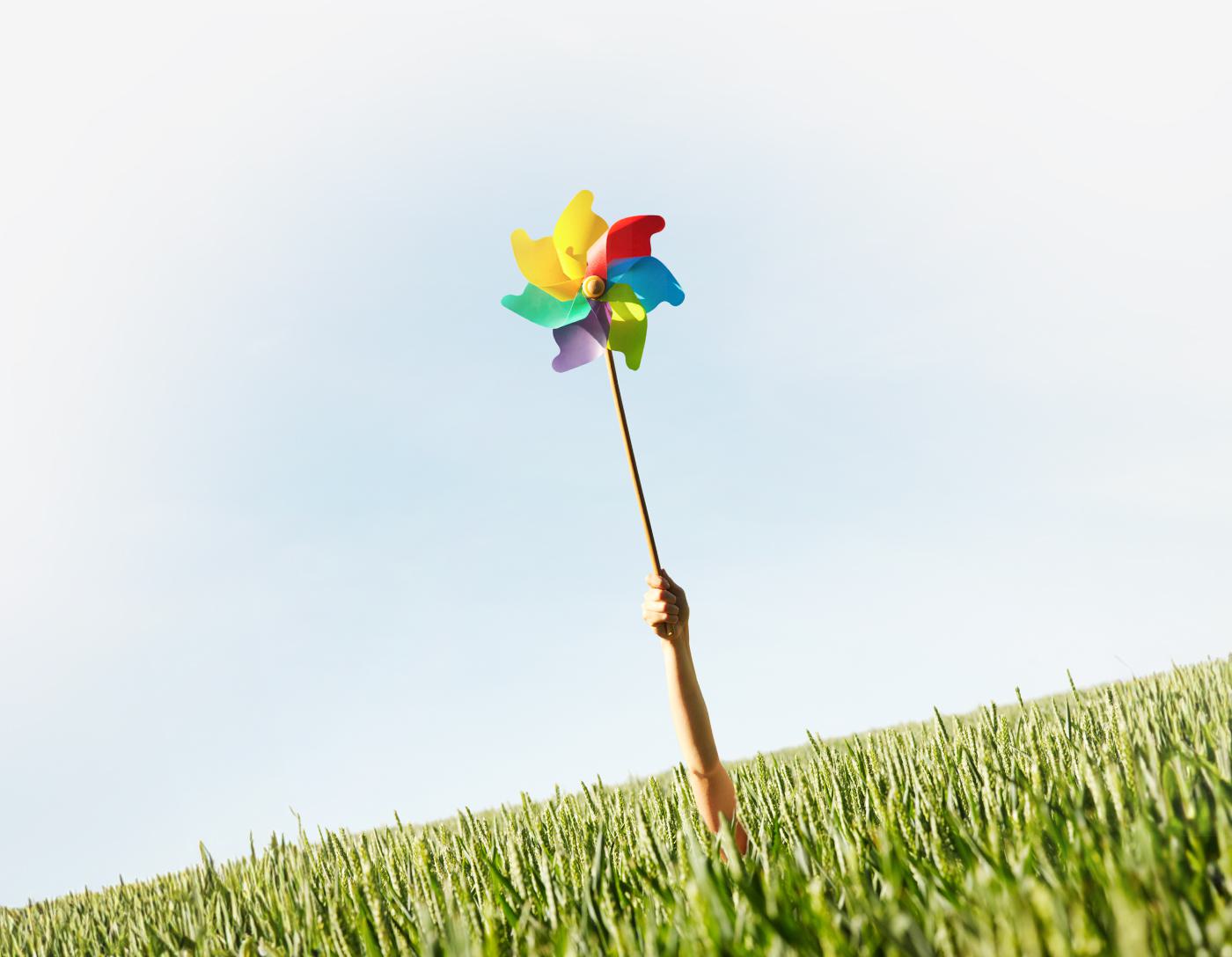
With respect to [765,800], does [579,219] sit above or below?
above

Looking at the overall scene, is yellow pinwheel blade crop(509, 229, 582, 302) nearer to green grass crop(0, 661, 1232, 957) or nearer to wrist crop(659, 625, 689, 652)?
wrist crop(659, 625, 689, 652)

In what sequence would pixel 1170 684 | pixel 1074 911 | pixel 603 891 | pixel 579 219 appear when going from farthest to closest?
pixel 1170 684 < pixel 579 219 < pixel 603 891 < pixel 1074 911

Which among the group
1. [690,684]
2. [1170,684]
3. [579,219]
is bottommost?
[1170,684]

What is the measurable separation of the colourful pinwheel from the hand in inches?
30.5

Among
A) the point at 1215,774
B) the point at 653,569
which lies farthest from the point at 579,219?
the point at 1215,774

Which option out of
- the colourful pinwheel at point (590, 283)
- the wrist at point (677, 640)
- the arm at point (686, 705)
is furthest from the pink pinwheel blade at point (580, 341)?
the wrist at point (677, 640)

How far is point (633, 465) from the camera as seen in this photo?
2.48 metres

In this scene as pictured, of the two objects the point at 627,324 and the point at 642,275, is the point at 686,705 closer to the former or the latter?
the point at 627,324

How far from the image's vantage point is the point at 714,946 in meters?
1.08

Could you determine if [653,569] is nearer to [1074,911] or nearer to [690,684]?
[690,684]

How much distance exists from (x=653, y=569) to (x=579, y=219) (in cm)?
111

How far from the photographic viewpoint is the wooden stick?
7.90 feet

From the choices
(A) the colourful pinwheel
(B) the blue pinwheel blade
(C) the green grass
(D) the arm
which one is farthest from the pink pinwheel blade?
(C) the green grass

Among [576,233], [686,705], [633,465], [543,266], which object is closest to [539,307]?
[543,266]
